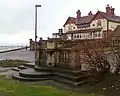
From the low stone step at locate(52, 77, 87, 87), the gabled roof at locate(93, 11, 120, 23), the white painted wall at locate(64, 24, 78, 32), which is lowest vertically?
the low stone step at locate(52, 77, 87, 87)

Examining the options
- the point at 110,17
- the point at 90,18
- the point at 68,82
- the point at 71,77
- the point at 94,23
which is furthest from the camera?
the point at 90,18

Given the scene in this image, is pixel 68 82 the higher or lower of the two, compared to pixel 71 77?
lower

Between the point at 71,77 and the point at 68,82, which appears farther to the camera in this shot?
the point at 71,77

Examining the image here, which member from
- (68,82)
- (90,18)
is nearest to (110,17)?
(90,18)

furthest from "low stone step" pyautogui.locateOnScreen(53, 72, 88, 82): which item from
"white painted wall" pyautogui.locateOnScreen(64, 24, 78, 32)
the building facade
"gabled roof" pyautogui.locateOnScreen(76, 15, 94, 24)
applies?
"white painted wall" pyautogui.locateOnScreen(64, 24, 78, 32)

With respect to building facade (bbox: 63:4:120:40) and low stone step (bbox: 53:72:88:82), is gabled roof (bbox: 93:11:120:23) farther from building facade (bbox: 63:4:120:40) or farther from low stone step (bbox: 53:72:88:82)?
low stone step (bbox: 53:72:88:82)

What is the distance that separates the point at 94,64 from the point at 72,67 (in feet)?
7.67

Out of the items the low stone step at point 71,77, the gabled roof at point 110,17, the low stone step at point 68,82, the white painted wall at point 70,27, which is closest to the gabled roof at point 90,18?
the gabled roof at point 110,17

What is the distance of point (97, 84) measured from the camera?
45.1 feet

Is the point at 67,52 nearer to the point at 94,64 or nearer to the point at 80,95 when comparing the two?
the point at 94,64

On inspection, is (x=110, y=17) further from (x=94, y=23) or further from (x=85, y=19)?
(x=85, y=19)

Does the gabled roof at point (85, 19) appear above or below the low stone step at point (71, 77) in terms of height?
above

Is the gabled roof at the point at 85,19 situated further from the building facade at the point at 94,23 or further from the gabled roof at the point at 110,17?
the gabled roof at the point at 110,17

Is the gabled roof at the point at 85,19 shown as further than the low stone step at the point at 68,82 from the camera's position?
Yes
